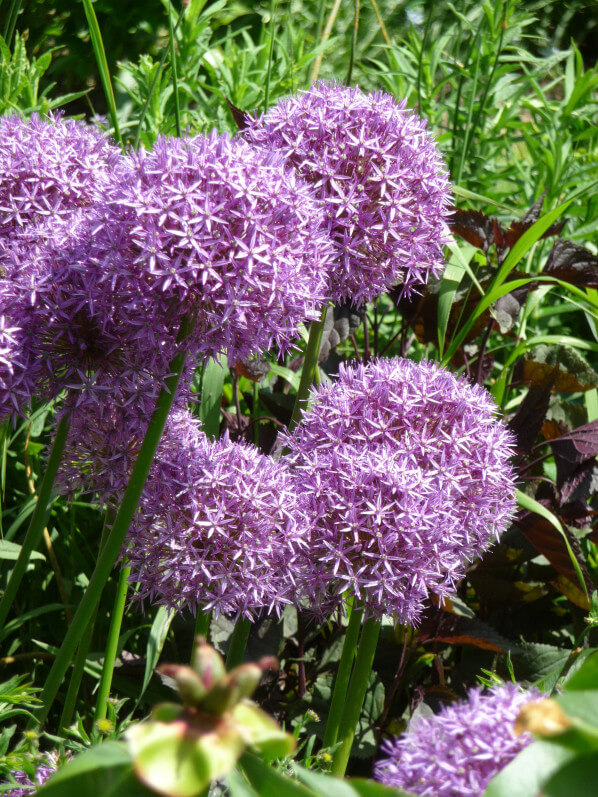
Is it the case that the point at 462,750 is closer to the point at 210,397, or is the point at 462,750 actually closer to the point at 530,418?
the point at 210,397

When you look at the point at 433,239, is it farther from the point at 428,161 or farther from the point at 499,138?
the point at 499,138

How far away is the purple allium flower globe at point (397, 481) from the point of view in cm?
146

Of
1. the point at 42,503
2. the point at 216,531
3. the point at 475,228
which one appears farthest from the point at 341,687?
the point at 475,228

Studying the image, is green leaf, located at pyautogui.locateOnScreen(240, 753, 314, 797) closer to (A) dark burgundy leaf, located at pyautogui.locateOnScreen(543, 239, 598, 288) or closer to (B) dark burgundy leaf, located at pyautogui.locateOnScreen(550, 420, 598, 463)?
(B) dark burgundy leaf, located at pyautogui.locateOnScreen(550, 420, 598, 463)

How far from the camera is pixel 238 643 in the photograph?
1785 mm

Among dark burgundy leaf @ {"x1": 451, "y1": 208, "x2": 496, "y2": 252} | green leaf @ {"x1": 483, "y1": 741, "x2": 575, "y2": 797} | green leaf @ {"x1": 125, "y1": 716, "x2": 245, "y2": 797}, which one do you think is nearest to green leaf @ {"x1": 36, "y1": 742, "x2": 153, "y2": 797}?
green leaf @ {"x1": 125, "y1": 716, "x2": 245, "y2": 797}

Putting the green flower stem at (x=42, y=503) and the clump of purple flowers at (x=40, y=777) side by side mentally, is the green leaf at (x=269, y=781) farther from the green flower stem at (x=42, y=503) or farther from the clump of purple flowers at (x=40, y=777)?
the green flower stem at (x=42, y=503)

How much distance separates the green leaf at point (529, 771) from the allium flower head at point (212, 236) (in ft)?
2.45

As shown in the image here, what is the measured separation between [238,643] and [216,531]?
40cm

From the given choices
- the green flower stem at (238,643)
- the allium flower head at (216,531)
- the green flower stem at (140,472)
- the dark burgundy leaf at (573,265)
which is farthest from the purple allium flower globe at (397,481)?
the dark burgundy leaf at (573,265)

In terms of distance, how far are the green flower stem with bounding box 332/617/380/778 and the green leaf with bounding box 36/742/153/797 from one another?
2.97 ft

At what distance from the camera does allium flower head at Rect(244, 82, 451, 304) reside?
1.66m

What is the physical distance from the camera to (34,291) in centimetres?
134

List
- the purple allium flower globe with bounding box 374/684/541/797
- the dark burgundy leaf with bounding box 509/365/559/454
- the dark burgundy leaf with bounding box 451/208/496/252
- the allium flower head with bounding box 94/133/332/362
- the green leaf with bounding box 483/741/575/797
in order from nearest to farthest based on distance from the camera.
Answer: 1. the green leaf with bounding box 483/741/575/797
2. the purple allium flower globe with bounding box 374/684/541/797
3. the allium flower head with bounding box 94/133/332/362
4. the dark burgundy leaf with bounding box 509/365/559/454
5. the dark burgundy leaf with bounding box 451/208/496/252
